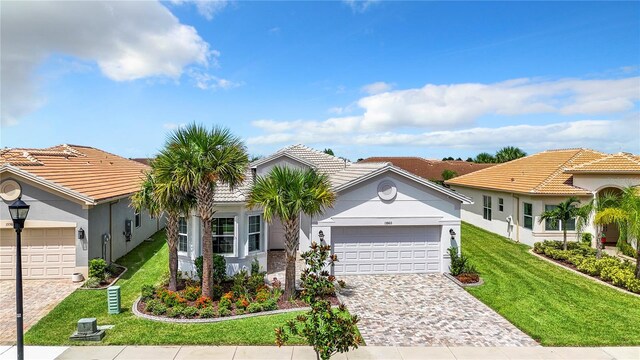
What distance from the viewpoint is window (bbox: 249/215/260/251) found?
53.4 ft

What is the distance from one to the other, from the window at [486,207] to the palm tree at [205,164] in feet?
65.0

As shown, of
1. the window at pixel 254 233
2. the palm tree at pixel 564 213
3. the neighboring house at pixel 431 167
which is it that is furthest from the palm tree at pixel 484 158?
the window at pixel 254 233

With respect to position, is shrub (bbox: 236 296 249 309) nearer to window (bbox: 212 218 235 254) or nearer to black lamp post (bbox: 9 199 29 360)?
window (bbox: 212 218 235 254)

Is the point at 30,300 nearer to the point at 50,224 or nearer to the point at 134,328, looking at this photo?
the point at 50,224

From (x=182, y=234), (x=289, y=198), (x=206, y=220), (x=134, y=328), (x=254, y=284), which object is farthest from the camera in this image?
(x=182, y=234)

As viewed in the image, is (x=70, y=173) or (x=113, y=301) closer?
(x=113, y=301)

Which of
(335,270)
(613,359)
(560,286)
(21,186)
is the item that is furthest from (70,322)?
(560,286)

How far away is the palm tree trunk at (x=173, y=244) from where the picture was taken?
13695 mm

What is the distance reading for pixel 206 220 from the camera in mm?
12703

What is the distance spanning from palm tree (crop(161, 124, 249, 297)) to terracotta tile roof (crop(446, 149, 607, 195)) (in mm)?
16388

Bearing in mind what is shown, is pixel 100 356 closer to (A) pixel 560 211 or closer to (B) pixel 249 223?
(B) pixel 249 223

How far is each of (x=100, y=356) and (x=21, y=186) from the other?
31.1ft

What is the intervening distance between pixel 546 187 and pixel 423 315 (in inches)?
528

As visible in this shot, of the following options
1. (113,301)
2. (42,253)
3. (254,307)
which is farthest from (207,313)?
(42,253)
